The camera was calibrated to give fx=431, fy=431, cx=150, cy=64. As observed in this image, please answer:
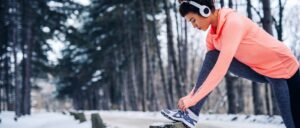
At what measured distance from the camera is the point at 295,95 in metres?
3.05

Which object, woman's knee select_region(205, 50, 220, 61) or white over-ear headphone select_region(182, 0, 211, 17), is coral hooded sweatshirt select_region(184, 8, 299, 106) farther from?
woman's knee select_region(205, 50, 220, 61)

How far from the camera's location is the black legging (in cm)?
301

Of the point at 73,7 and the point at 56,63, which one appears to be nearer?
the point at 73,7

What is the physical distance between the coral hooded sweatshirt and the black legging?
0.15 feet

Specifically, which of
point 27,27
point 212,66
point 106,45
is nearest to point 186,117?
point 212,66

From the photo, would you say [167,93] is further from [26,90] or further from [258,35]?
[258,35]

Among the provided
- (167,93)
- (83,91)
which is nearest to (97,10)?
(167,93)

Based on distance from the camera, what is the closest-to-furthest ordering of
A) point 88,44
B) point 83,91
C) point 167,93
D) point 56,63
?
point 167,93, point 88,44, point 56,63, point 83,91

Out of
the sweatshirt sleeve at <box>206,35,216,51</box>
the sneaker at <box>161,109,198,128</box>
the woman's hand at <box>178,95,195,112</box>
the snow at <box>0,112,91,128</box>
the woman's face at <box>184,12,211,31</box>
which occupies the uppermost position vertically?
the woman's face at <box>184,12,211,31</box>

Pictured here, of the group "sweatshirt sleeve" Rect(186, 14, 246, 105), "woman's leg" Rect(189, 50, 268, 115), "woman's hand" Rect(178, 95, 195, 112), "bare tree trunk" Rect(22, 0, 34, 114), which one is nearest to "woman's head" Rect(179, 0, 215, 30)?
"sweatshirt sleeve" Rect(186, 14, 246, 105)

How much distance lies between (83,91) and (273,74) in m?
52.2

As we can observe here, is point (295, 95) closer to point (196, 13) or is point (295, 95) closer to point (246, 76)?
point (246, 76)

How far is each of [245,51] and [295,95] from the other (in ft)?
1.55

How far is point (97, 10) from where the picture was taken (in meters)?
33.4
